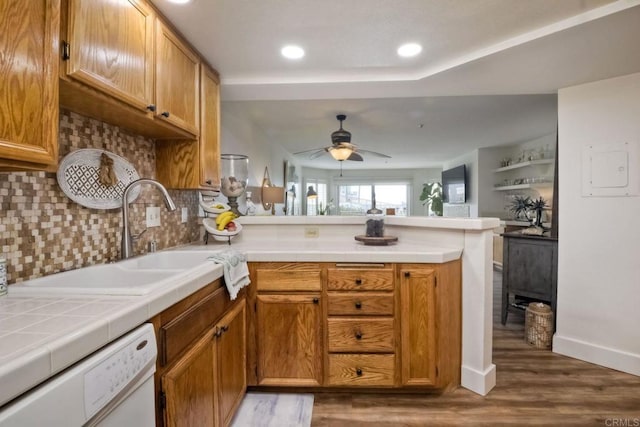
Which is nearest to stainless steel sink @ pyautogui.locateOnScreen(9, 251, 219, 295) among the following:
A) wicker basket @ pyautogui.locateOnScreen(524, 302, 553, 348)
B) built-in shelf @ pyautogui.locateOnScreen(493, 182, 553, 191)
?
wicker basket @ pyautogui.locateOnScreen(524, 302, 553, 348)

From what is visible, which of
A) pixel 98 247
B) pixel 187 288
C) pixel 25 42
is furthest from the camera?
pixel 98 247

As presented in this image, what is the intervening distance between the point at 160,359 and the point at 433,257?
146 cm

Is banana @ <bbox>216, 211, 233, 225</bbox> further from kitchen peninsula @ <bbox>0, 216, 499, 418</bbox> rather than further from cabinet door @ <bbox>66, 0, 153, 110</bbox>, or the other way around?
cabinet door @ <bbox>66, 0, 153, 110</bbox>

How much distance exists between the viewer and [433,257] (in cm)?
185

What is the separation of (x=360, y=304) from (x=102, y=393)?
4.52 feet

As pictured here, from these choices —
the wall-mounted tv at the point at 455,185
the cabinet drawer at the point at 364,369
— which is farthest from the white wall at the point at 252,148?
the wall-mounted tv at the point at 455,185

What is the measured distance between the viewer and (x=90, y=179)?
4.91ft

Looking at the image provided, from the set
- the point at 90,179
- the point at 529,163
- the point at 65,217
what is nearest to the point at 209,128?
the point at 90,179

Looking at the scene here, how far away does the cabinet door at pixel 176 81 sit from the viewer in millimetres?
1617

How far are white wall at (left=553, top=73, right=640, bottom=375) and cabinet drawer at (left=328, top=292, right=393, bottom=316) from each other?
1691 mm

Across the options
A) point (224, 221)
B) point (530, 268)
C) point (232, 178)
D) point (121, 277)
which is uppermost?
point (232, 178)

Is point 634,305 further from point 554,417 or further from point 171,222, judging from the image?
point 171,222

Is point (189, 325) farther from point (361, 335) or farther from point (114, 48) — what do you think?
point (114, 48)

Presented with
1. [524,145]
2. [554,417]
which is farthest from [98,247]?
[524,145]
